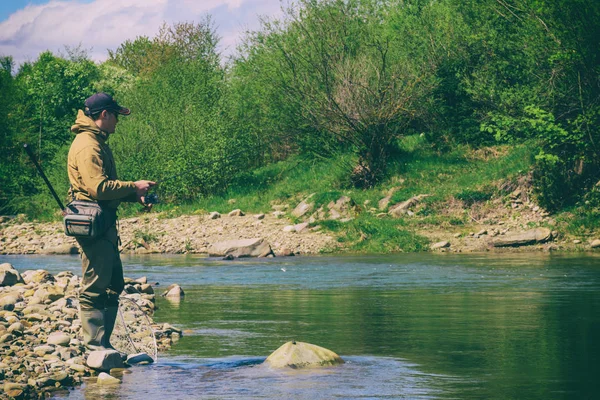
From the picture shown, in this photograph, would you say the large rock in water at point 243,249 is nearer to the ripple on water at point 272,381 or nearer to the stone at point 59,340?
the stone at point 59,340

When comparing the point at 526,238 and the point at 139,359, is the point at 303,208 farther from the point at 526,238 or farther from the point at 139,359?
the point at 139,359

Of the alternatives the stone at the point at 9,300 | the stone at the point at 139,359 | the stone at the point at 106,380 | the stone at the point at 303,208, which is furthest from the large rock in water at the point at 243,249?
the stone at the point at 106,380

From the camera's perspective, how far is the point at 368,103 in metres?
29.5

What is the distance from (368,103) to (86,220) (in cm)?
2170

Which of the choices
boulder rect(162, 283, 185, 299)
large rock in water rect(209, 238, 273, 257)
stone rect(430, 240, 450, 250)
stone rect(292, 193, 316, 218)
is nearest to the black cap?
boulder rect(162, 283, 185, 299)

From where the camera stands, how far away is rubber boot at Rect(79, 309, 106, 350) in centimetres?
862

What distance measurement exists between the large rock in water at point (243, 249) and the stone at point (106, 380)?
15763mm

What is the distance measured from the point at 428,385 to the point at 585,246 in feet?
52.9

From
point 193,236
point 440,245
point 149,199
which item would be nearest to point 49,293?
point 149,199

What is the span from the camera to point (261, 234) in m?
26.3

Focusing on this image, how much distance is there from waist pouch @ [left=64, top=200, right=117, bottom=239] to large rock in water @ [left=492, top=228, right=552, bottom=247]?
16377 mm

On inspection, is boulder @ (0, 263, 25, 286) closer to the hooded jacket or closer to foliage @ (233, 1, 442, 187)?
the hooded jacket

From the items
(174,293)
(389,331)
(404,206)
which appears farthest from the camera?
→ (404,206)

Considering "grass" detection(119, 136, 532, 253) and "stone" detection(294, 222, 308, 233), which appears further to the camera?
"stone" detection(294, 222, 308, 233)
